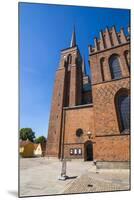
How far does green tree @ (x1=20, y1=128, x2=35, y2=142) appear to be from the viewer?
177 inches

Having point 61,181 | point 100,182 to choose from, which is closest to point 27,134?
point 61,181

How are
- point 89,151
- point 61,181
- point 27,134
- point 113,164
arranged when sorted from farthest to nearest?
point 89,151 < point 113,164 < point 61,181 < point 27,134

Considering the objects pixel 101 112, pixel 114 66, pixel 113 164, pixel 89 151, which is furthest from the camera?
pixel 89 151

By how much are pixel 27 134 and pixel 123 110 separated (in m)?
2.60

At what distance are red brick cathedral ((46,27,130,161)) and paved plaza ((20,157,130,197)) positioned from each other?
1.37 ft

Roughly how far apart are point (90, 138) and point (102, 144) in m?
1.24

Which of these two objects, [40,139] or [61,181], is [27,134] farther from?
[61,181]

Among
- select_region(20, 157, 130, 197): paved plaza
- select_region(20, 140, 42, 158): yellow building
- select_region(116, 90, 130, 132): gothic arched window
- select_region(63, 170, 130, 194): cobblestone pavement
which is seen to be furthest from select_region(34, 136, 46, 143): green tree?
select_region(116, 90, 130, 132): gothic arched window

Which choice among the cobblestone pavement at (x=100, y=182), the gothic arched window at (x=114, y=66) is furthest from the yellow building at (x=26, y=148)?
the gothic arched window at (x=114, y=66)

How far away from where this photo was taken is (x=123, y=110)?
6078mm

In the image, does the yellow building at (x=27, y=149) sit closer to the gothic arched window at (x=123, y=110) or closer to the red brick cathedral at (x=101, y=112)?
the red brick cathedral at (x=101, y=112)

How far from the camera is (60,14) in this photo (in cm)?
506

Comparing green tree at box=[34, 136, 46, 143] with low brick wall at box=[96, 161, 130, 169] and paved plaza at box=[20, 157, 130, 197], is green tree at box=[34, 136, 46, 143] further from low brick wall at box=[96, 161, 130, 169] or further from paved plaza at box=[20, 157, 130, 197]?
low brick wall at box=[96, 161, 130, 169]

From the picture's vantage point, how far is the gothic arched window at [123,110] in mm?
5883
